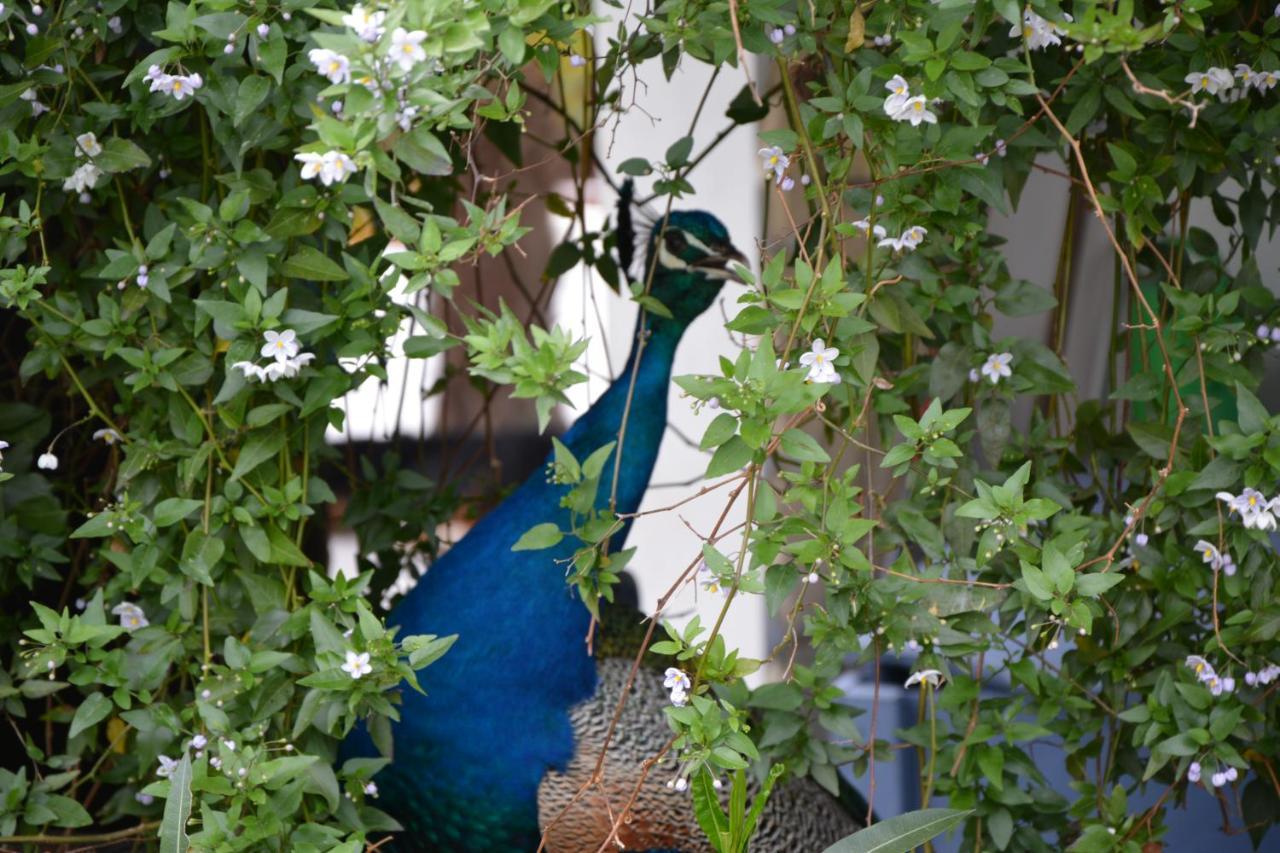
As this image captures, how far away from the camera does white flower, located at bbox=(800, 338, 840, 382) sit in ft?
3.79

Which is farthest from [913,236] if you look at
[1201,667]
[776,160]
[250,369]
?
[250,369]

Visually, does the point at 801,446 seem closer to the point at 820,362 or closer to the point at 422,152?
the point at 820,362

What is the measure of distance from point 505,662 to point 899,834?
515 mm

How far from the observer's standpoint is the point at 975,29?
118 cm

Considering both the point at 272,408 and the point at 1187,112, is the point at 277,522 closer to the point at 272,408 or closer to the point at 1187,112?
the point at 272,408

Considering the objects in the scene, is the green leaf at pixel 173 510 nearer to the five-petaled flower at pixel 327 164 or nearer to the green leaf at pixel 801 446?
the five-petaled flower at pixel 327 164

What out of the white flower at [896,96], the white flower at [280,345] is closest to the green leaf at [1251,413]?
the white flower at [896,96]

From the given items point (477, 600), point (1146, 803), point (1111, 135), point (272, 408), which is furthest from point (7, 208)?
point (1146, 803)

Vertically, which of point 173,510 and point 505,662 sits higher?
point 173,510

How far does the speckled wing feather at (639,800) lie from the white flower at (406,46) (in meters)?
0.87

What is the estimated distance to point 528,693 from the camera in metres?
1.58

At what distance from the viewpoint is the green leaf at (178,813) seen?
1234 millimetres

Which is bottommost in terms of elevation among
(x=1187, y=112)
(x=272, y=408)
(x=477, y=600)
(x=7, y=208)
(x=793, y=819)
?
(x=793, y=819)

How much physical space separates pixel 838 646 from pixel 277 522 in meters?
0.58
